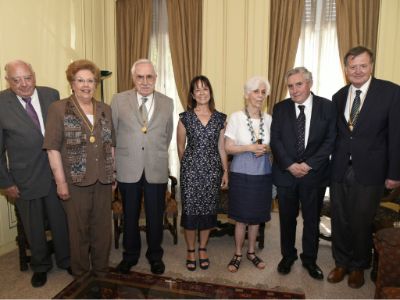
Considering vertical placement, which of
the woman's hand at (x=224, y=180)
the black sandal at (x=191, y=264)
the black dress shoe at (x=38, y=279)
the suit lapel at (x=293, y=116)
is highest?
the suit lapel at (x=293, y=116)

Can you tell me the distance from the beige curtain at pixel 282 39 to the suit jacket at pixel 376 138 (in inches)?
79.8

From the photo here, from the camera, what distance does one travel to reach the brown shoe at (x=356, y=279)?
2.62 m

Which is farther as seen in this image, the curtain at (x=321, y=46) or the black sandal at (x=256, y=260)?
the curtain at (x=321, y=46)

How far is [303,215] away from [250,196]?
474 mm

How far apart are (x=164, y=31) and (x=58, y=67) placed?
1.70 meters

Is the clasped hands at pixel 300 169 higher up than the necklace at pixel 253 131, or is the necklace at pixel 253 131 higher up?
the necklace at pixel 253 131

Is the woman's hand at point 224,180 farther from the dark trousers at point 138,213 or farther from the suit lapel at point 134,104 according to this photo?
the suit lapel at point 134,104

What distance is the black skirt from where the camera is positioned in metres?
2.75

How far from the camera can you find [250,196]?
2754 millimetres

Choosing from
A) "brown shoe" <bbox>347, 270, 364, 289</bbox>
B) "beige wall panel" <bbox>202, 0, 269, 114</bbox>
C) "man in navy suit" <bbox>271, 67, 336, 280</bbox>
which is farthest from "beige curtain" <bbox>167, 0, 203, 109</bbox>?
"brown shoe" <bbox>347, 270, 364, 289</bbox>

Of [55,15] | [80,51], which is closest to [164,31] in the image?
[80,51]

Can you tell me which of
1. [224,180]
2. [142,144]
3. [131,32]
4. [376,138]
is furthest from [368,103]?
[131,32]

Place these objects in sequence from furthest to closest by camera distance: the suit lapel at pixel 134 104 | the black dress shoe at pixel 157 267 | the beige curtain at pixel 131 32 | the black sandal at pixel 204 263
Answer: the beige curtain at pixel 131 32 → the black sandal at pixel 204 263 → the black dress shoe at pixel 157 267 → the suit lapel at pixel 134 104

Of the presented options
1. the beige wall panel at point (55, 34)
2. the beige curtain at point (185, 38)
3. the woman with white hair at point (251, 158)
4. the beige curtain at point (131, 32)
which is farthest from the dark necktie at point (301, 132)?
the beige curtain at point (131, 32)
